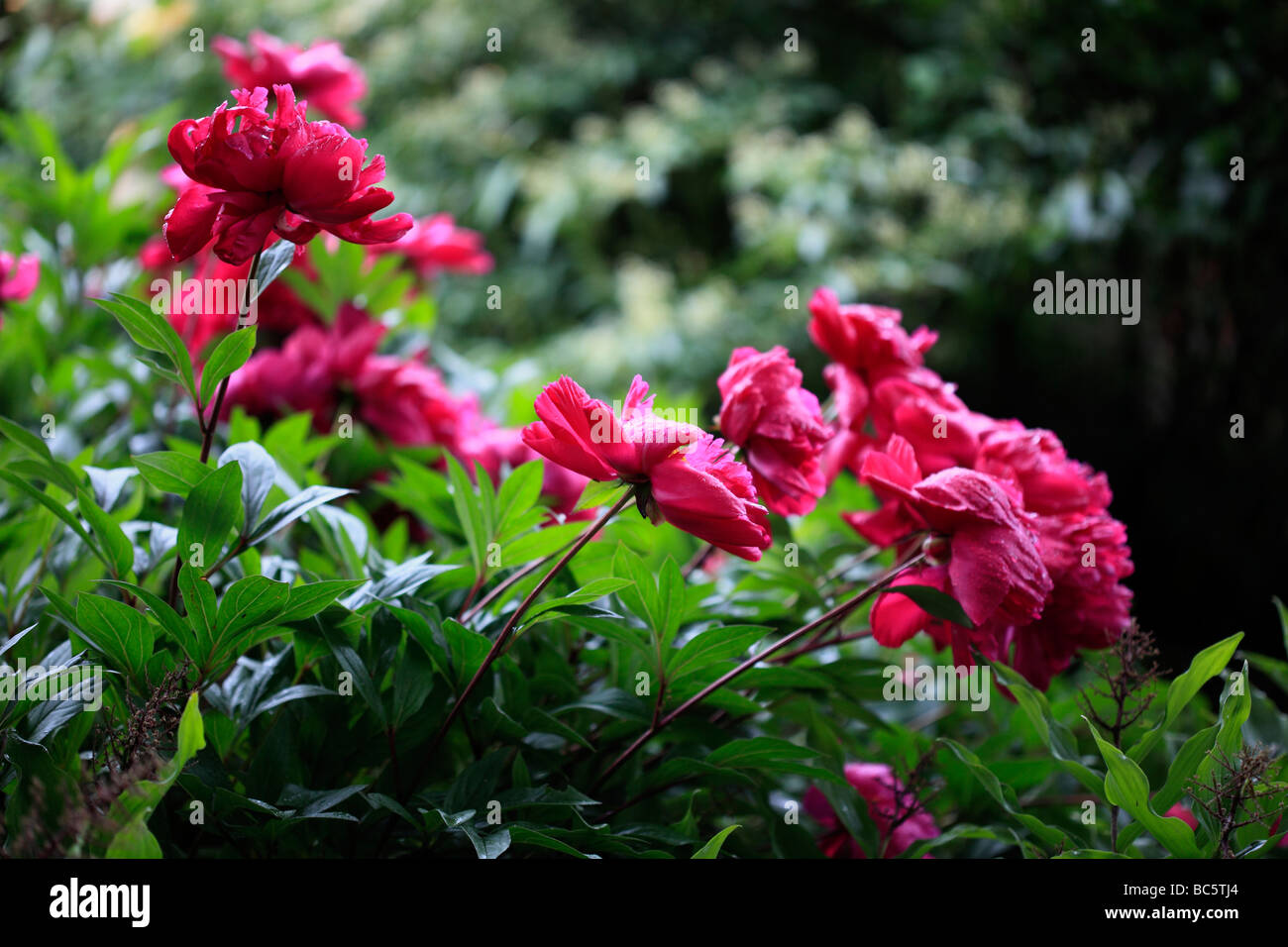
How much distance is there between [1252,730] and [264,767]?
0.67 m

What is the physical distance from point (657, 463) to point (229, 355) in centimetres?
23

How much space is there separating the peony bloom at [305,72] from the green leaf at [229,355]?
0.55 m

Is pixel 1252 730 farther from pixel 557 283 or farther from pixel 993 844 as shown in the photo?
pixel 557 283

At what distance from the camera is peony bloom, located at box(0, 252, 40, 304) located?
3.13 feet

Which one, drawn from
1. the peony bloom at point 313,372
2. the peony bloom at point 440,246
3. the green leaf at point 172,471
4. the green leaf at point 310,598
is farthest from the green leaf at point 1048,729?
the peony bloom at point 440,246

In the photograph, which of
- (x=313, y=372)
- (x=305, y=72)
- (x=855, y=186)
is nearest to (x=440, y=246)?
(x=305, y=72)

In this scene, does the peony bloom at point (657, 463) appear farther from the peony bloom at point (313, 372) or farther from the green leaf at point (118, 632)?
the peony bloom at point (313, 372)

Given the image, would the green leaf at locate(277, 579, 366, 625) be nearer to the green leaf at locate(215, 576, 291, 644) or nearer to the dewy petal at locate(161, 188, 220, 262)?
the green leaf at locate(215, 576, 291, 644)

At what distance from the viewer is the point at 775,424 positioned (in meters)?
0.58

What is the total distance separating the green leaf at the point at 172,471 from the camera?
543mm

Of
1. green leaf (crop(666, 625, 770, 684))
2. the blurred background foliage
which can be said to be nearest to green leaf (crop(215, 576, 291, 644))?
green leaf (crop(666, 625, 770, 684))

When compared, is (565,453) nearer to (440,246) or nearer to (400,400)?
(400,400)

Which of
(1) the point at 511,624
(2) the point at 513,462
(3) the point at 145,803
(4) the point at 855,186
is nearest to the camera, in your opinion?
(3) the point at 145,803
